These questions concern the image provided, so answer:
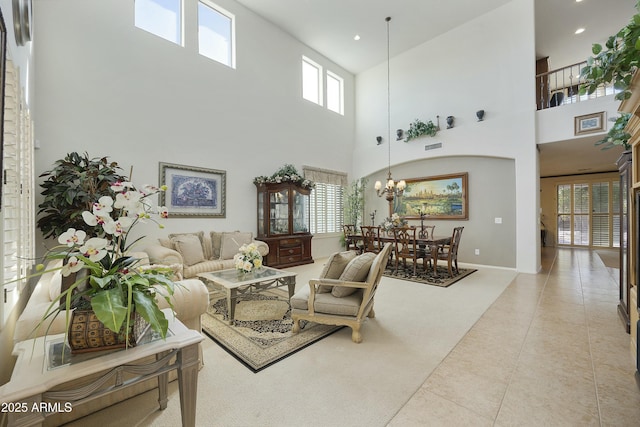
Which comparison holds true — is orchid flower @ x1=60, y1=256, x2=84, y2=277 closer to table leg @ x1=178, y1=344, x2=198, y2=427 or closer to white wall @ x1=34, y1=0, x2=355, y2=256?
table leg @ x1=178, y1=344, x2=198, y2=427

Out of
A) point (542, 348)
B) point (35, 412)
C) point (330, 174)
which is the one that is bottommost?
point (542, 348)

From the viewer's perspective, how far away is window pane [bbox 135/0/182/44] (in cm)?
477

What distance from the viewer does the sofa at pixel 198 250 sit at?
13.4ft

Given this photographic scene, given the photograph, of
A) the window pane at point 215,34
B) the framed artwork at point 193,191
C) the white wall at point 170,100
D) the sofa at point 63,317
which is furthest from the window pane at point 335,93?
the sofa at point 63,317

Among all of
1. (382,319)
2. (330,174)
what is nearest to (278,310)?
(382,319)

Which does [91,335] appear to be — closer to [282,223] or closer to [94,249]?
[94,249]

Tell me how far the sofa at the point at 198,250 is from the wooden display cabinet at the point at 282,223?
0.48 meters

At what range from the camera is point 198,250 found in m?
4.73

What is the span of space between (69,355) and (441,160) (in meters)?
7.36

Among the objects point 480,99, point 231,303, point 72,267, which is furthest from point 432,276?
point 72,267

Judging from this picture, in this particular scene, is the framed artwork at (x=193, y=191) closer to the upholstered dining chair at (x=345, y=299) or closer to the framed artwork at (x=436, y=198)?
the upholstered dining chair at (x=345, y=299)

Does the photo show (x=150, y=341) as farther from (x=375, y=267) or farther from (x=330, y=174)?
(x=330, y=174)

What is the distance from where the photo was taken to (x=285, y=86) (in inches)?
273

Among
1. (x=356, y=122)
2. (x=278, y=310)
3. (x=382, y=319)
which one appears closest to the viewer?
(x=382, y=319)
